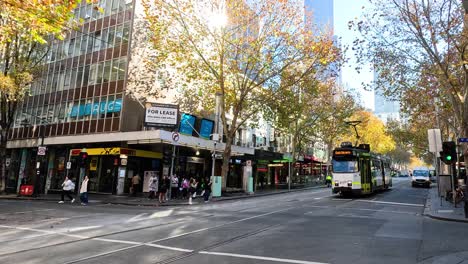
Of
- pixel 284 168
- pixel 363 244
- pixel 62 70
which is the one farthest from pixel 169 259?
pixel 284 168

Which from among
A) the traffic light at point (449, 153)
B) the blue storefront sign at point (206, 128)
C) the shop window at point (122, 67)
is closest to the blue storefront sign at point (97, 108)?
the shop window at point (122, 67)

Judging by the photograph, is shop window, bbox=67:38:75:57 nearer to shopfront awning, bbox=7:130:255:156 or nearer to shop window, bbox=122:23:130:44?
shop window, bbox=122:23:130:44

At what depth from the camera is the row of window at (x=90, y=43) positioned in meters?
29.6

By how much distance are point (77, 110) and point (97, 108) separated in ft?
9.74

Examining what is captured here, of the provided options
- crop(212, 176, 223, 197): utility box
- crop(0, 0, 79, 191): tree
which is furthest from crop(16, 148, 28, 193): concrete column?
Answer: crop(212, 176, 223, 197): utility box

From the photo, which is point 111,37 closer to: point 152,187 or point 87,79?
point 87,79

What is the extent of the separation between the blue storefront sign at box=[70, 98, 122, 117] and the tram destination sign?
4103 millimetres

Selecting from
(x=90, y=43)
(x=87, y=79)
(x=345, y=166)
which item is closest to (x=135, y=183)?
(x=87, y=79)

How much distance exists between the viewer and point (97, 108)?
29.6 m

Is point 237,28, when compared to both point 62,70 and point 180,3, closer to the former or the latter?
point 180,3

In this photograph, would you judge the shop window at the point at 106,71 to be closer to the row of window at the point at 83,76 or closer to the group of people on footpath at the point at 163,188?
the row of window at the point at 83,76

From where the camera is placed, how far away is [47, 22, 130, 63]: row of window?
97.0ft

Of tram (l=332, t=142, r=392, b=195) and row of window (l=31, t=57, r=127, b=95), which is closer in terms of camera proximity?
tram (l=332, t=142, r=392, b=195)

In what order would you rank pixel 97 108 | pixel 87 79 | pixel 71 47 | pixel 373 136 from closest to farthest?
pixel 97 108, pixel 87 79, pixel 71 47, pixel 373 136
